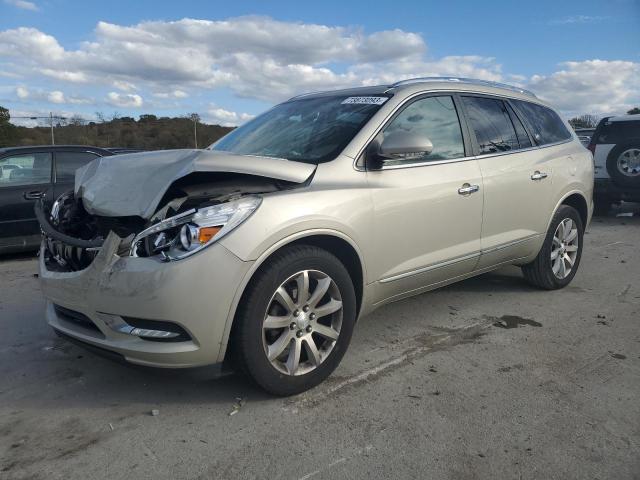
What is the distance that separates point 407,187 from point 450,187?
0.45 metres

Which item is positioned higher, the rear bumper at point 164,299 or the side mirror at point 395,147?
the side mirror at point 395,147

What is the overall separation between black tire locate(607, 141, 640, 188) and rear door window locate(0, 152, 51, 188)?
8.77m

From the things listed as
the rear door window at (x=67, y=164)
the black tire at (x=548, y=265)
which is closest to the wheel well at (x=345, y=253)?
the black tire at (x=548, y=265)

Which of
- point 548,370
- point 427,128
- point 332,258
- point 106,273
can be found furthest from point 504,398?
point 106,273

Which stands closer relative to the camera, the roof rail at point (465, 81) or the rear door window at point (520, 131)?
the roof rail at point (465, 81)

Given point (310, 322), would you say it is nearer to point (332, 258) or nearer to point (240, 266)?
point (332, 258)

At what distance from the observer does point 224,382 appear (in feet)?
10.6

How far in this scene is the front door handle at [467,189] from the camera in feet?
12.8

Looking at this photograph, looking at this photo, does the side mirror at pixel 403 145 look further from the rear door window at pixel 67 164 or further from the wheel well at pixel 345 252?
the rear door window at pixel 67 164

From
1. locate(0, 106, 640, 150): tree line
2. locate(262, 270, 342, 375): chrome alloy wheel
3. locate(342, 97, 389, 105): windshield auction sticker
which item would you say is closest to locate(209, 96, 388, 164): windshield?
locate(342, 97, 389, 105): windshield auction sticker

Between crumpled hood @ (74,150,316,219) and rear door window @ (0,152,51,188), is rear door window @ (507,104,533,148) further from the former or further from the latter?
rear door window @ (0,152,51,188)

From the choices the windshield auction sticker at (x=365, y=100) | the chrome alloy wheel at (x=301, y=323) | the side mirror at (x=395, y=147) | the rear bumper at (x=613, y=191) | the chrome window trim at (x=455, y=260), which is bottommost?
the chrome alloy wheel at (x=301, y=323)

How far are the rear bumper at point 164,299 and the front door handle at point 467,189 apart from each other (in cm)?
189

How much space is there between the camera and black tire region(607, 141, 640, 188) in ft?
29.7
